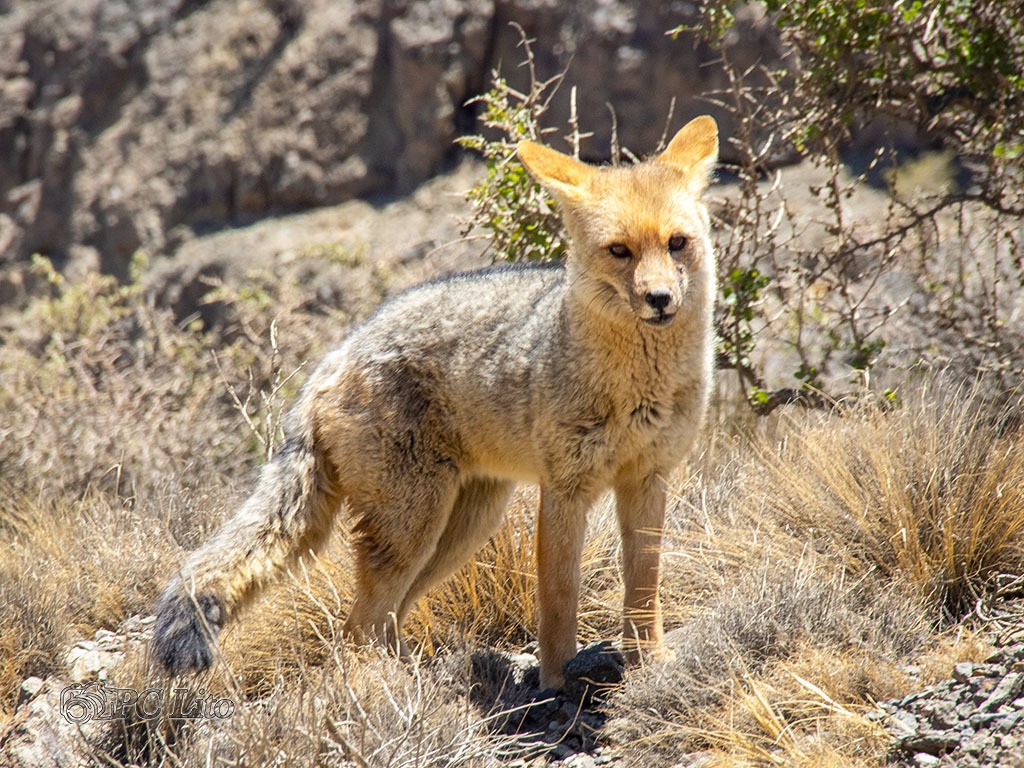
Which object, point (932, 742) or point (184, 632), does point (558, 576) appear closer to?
point (184, 632)

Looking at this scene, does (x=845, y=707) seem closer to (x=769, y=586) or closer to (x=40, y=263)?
(x=769, y=586)

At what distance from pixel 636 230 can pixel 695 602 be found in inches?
67.3

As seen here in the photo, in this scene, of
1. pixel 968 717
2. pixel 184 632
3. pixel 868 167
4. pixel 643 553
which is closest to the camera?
pixel 968 717

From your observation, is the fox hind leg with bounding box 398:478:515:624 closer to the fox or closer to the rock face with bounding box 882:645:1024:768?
the fox

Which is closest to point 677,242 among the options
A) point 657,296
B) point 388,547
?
point 657,296

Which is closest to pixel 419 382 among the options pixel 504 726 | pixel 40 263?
pixel 504 726

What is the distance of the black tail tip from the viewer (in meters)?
3.95

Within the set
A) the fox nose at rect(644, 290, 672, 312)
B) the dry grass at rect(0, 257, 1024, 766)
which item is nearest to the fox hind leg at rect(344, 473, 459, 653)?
the dry grass at rect(0, 257, 1024, 766)

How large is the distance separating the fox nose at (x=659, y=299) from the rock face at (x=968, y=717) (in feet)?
5.27

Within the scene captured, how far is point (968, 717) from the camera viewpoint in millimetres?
3414

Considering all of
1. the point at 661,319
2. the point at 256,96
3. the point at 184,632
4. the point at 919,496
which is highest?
the point at 256,96

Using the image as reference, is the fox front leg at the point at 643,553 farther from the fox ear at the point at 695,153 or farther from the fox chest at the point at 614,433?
the fox ear at the point at 695,153

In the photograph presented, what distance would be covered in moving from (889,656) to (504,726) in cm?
148

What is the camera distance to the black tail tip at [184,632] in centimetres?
395
